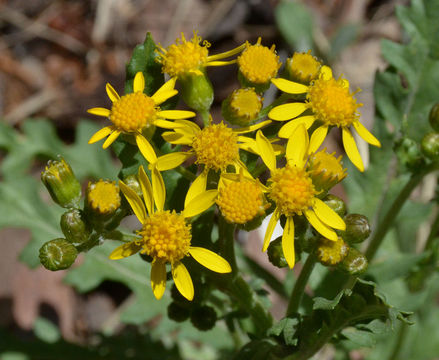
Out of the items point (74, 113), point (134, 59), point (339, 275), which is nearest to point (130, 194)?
point (134, 59)

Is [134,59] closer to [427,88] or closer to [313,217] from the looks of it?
[313,217]

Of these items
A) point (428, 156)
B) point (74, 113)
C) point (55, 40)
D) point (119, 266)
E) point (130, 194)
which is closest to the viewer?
point (130, 194)

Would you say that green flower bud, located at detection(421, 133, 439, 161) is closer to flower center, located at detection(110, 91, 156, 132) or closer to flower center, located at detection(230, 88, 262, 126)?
flower center, located at detection(230, 88, 262, 126)

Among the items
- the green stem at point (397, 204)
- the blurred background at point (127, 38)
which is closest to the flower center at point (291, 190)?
the green stem at point (397, 204)

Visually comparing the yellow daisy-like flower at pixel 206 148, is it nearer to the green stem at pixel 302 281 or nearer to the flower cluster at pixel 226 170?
the flower cluster at pixel 226 170

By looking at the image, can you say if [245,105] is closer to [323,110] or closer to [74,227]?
[323,110]

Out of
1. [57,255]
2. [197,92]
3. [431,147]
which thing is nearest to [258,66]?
[197,92]
